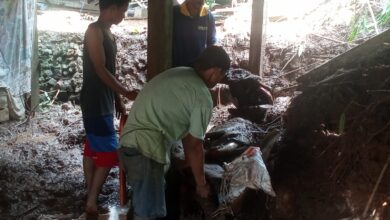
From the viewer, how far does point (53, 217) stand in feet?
13.1

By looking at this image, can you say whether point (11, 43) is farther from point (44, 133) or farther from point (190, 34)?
point (190, 34)

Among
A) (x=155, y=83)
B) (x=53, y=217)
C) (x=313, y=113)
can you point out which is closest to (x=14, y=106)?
(x=53, y=217)

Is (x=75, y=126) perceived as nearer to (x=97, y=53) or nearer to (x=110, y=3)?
(x=97, y=53)

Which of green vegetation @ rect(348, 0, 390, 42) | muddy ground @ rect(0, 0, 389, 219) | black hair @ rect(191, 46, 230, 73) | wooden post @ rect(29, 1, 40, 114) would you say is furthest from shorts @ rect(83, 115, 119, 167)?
wooden post @ rect(29, 1, 40, 114)

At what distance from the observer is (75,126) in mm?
7000

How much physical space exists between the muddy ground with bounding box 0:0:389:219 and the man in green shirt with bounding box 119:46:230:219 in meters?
0.85

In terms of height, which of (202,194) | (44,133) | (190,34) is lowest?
(44,133)

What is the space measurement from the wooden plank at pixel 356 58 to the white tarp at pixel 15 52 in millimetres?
5236

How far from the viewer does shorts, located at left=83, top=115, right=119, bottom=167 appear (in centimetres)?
367

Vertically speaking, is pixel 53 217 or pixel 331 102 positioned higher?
pixel 331 102

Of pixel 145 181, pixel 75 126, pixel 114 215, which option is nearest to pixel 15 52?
pixel 75 126

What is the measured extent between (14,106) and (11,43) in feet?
3.39

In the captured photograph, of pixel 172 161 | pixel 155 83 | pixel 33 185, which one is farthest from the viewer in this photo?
pixel 33 185

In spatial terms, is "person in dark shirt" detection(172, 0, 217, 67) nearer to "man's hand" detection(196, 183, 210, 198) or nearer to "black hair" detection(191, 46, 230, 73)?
"black hair" detection(191, 46, 230, 73)
